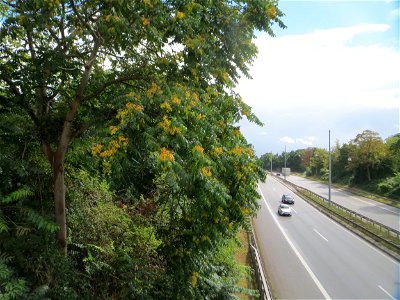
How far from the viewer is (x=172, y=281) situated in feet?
25.7

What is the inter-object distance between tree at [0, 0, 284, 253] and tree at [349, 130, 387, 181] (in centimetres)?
4610

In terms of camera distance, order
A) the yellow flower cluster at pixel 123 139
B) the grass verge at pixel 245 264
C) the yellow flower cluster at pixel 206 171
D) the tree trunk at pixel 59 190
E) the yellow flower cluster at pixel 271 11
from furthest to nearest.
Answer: the grass verge at pixel 245 264 < the yellow flower cluster at pixel 271 11 < the tree trunk at pixel 59 190 < the yellow flower cluster at pixel 206 171 < the yellow flower cluster at pixel 123 139

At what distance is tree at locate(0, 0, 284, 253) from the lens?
632cm

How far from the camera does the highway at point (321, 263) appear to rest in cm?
1513

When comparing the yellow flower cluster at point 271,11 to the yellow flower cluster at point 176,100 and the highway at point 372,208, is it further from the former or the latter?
the highway at point 372,208

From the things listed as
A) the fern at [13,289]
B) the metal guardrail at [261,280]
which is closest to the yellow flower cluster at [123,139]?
the fern at [13,289]

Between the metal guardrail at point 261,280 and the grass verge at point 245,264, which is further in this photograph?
the grass verge at point 245,264

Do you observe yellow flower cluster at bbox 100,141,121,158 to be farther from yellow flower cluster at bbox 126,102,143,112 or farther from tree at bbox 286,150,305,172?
tree at bbox 286,150,305,172

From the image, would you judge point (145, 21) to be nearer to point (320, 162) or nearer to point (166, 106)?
point (166, 106)

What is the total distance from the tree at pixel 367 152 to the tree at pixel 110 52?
4610 centimetres

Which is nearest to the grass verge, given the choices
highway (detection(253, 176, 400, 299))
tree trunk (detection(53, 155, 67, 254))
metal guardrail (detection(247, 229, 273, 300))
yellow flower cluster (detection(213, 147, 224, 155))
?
metal guardrail (detection(247, 229, 273, 300))

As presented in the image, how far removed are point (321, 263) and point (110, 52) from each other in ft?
52.4

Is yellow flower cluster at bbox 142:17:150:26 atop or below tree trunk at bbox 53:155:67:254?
atop

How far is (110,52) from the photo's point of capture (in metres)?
7.61
